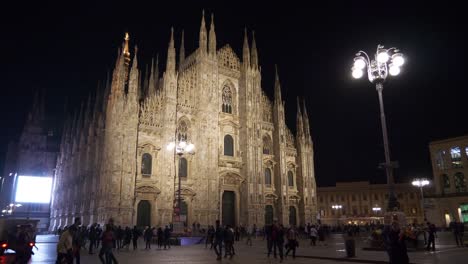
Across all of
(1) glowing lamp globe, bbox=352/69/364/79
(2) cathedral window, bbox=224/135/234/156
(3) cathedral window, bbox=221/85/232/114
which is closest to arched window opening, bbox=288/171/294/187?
(2) cathedral window, bbox=224/135/234/156

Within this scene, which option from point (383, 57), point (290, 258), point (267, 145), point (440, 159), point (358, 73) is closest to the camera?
point (290, 258)

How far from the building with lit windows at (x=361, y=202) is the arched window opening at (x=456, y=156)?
31.7 m

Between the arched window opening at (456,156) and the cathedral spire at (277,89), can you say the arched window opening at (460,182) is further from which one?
the cathedral spire at (277,89)

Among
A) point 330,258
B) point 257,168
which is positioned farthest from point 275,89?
point 330,258

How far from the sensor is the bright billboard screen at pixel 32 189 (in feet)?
147

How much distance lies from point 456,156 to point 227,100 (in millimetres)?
32057

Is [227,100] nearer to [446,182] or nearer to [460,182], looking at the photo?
[446,182]

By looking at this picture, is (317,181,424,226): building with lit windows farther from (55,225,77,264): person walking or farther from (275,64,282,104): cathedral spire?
(55,225,77,264): person walking

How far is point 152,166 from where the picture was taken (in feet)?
119

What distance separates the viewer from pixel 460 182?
1933 inches

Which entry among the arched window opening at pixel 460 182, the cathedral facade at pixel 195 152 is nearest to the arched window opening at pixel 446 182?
the arched window opening at pixel 460 182

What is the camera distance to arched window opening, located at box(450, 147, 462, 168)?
162 feet

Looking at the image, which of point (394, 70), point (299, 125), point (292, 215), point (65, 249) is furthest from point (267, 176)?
point (65, 249)

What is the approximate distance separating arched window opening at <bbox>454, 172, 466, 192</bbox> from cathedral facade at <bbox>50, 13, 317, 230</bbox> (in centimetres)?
1948
